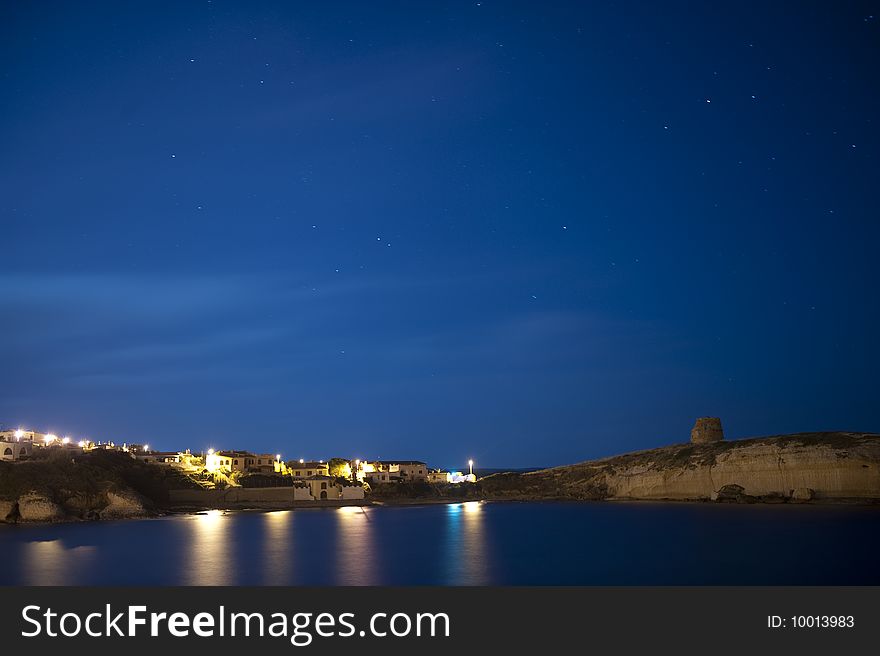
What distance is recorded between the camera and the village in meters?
77.1

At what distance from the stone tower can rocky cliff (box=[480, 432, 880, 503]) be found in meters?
4.75

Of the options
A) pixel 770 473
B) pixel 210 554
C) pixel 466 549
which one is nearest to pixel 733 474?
pixel 770 473

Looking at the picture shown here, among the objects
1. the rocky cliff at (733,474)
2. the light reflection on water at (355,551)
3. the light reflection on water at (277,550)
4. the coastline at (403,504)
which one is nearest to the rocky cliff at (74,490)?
the coastline at (403,504)

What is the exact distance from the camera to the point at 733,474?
69562 mm

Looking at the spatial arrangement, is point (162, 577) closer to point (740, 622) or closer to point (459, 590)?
point (459, 590)

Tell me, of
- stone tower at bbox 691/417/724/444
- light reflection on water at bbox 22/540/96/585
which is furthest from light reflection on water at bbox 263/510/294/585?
stone tower at bbox 691/417/724/444

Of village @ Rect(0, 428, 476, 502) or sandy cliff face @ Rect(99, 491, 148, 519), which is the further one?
village @ Rect(0, 428, 476, 502)

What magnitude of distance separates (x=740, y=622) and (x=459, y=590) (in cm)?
1009

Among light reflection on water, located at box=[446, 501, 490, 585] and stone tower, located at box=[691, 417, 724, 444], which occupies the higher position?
stone tower, located at box=[691, 417, 724, 444]

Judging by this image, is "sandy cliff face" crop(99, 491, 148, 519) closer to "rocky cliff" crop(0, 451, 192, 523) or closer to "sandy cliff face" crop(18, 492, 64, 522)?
"rocky cliff" crop(0, 451, 192, 523)

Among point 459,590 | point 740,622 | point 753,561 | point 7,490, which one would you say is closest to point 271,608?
point 459,590

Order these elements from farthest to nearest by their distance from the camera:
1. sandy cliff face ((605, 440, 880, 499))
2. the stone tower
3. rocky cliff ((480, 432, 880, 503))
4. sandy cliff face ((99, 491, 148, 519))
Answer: the stone tower, sandy cliff face ((99, 491, 148, 519)), rocky cliff ((480, 432, 880, 503)), sandy cliff face ((605, 440, 880, 499))

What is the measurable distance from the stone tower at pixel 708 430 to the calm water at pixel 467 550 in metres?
25.6

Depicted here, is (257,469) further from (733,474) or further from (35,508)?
(733,474)
